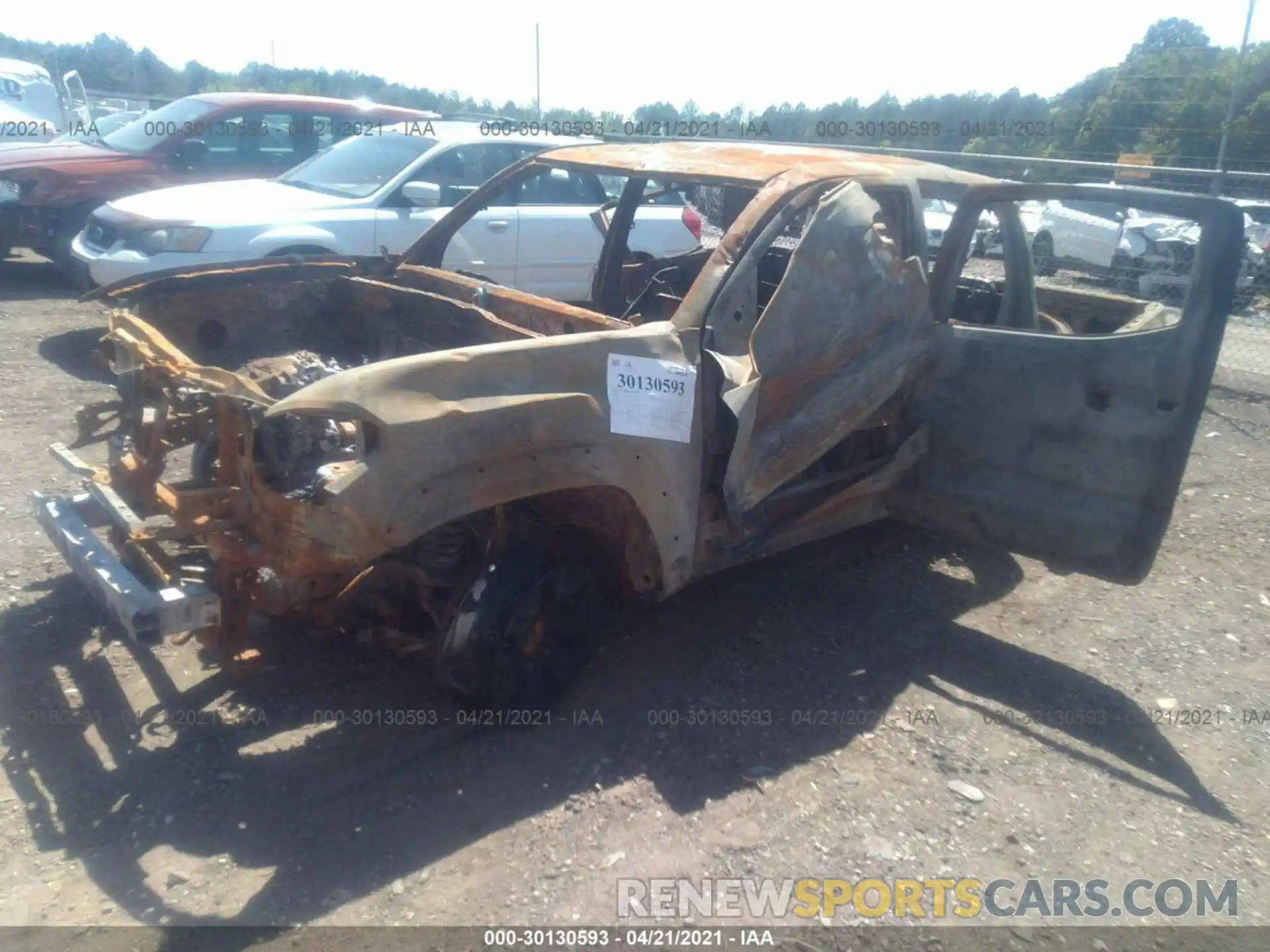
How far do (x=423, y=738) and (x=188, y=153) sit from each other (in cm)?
784

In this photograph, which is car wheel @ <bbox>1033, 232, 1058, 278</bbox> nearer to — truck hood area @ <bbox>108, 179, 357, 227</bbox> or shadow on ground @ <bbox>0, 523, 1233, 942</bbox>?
truck hood area @ <bbox>108, 179, 357, 227</bbox>

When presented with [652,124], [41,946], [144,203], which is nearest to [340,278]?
[41,946]

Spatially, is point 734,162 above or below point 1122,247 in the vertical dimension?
above

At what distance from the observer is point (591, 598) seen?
3609mm

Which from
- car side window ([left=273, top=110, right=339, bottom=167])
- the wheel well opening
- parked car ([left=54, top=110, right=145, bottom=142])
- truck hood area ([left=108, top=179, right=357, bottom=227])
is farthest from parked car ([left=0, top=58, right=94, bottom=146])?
the wheel well opening

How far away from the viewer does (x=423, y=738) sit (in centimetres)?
349

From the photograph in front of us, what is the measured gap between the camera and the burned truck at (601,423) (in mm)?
2984

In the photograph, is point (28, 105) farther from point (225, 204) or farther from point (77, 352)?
point (225, 204)

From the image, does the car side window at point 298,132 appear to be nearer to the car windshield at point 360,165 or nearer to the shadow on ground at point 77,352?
the car windshield at point 360,165

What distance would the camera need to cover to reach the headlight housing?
280 inches

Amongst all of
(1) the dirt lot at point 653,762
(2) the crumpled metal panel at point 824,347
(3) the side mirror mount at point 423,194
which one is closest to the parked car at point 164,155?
(3) the side mirror mount at point 423,194

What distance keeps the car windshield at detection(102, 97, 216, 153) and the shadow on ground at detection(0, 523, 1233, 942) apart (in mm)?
6572

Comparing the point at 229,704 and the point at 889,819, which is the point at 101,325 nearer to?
the point at 229,704

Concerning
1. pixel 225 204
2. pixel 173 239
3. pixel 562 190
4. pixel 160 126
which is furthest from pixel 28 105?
pixel 562 190
